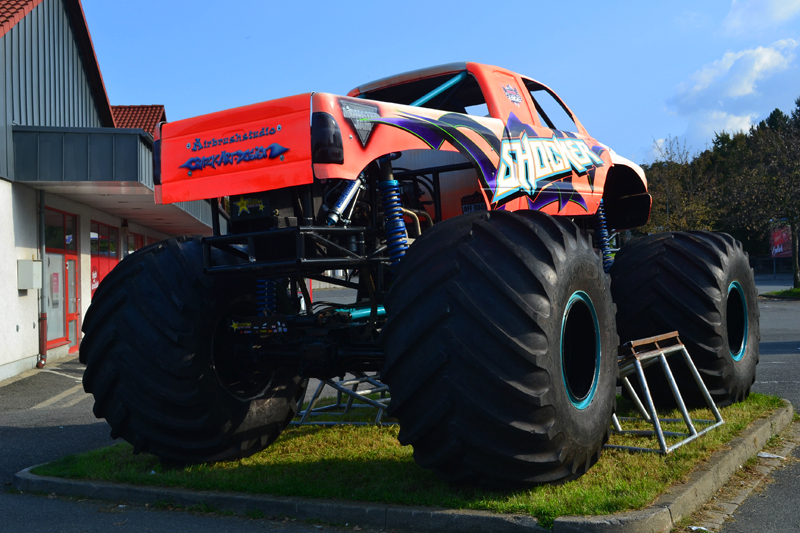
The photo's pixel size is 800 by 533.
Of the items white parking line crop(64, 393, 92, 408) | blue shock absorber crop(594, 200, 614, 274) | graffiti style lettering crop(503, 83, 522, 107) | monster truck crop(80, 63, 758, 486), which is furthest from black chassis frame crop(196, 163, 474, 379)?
white parking line crop(64, 393, 92, 408)

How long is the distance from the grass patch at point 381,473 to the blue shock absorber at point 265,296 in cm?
113

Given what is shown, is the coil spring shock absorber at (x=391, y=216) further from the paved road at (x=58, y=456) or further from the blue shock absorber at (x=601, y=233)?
the blue shock absorber at (x=601, y=233)

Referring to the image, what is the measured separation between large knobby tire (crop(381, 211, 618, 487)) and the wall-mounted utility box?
12174 mm

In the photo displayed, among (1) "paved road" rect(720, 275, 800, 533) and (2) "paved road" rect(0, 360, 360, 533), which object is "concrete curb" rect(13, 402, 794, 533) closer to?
(2) "paved road" rect(0, 360, 360, 533)

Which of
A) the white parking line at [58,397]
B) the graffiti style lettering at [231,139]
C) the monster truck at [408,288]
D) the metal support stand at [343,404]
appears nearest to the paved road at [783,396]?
the monster truck at [408,288]

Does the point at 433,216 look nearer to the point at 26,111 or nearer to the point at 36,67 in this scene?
the point at 26,111

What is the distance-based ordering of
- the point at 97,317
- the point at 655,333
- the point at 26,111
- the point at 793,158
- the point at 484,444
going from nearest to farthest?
the point at 484,444 → the point at 97,317 → the point at 655,333 → the point at 26,111 → the point at 793,158

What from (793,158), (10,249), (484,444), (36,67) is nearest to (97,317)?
(484,444)

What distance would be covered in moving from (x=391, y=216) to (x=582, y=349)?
150cm

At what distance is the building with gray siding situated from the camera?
13594mm

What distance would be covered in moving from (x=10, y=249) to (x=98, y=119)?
373 inches

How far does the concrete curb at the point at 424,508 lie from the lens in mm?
3648

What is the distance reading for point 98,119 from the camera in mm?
21734

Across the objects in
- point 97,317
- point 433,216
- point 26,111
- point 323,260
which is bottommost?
point 97,317
